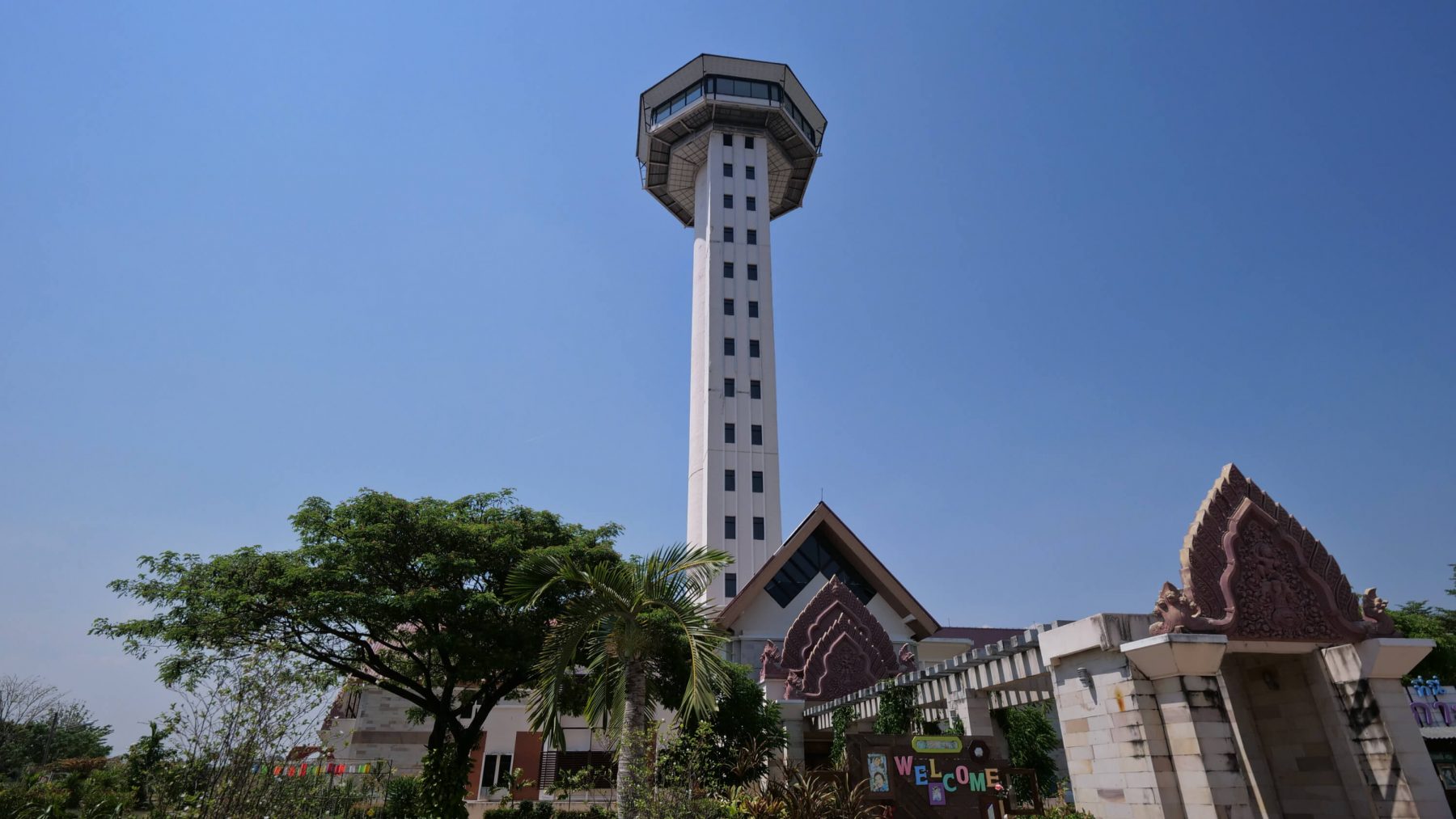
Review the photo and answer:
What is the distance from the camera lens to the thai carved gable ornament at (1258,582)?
1112 centimetres

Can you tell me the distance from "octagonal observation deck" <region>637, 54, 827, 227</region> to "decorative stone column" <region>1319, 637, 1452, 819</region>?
134ft

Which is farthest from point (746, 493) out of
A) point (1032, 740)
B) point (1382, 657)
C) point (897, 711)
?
point (1382, 657)

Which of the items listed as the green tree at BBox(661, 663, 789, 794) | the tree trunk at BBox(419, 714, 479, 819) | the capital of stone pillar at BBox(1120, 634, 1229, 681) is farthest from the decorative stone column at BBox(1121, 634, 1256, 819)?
the tree trunk at BBox(419, 714, 479, 819)

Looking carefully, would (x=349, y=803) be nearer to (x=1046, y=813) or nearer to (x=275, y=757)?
(x=275, y=757)

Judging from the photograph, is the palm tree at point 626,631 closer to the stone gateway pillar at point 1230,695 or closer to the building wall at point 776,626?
the stone gateway pillar at point 1230,695

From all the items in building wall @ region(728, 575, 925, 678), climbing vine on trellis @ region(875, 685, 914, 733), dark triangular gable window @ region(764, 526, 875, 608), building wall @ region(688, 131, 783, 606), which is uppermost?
building wall @ region(688, 131, 783, 606)

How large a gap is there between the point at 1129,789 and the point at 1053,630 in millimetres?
2389

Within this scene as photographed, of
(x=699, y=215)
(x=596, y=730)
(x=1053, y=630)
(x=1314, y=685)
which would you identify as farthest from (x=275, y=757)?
(x=699, y=215)

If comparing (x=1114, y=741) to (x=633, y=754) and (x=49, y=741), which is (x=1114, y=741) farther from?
(x=49, y=741)

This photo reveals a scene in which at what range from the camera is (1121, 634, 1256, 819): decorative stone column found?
9.79 meters

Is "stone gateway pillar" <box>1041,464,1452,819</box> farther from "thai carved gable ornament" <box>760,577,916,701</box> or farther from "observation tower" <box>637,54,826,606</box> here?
"observation tower" <box>637,54,826,606</box>

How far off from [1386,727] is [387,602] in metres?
19.3

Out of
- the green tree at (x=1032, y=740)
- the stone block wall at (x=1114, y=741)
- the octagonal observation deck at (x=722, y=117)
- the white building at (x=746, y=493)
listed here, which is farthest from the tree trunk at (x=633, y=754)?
the octagonal observation deck at (x=722, y=117)

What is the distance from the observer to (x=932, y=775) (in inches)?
476
